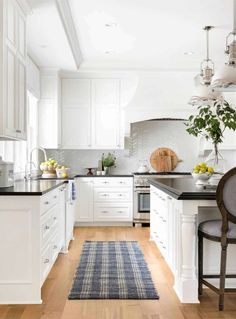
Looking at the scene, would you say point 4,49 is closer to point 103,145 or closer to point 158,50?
point 158,50

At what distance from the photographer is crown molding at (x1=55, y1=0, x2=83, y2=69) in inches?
168

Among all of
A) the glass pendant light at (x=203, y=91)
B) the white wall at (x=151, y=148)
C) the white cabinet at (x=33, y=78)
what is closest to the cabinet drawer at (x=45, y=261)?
the glass pendant light at (x=203, y=91)

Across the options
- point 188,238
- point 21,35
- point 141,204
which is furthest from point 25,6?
point 141,204

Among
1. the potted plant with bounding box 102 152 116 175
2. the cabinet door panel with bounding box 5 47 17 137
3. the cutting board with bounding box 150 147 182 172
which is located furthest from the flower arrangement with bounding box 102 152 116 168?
the cabinet door panel with bounding box 5 47 17 137

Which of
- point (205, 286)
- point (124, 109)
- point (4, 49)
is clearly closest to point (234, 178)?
point (205, 286)

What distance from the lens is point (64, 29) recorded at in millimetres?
4805

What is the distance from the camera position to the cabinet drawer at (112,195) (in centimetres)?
696

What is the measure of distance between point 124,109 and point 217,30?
2.34 meters

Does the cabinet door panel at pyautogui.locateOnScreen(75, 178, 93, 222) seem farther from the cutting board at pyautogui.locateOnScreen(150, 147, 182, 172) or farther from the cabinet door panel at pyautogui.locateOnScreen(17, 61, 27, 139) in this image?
the cabinet door panel at pyautogui.locateOnScreen(17, 61, 27, 139)

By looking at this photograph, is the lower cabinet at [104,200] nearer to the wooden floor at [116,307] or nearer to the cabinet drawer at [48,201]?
the cabinet drawer at [48,201]

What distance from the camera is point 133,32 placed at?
208 inches

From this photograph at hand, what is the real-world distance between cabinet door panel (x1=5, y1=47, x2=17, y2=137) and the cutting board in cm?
419

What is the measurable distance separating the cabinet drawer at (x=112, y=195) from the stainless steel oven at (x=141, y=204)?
0.13 metres

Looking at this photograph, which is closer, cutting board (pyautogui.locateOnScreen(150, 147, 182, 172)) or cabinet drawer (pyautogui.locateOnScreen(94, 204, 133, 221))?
cabinet drawer (pyautogui.locateOnScreen(94, 204, 133, 221))
